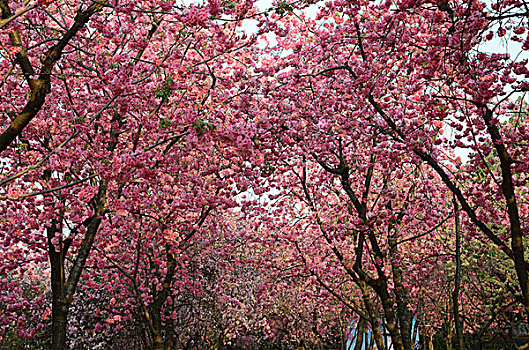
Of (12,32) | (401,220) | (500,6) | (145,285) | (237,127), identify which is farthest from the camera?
(145,285)

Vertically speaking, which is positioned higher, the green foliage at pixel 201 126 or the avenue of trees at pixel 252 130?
the avenue of trees at pixel 252 130

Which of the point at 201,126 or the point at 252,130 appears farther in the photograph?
the point at 252,130

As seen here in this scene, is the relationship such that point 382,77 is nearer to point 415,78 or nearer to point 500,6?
point 415,78

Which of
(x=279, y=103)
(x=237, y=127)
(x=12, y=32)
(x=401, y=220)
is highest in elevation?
(x=279, y=103)

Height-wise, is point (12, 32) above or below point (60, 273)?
above

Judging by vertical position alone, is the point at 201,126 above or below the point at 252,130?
below

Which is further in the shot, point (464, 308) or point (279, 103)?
point (464, 308)

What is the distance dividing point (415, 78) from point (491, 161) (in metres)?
2.88

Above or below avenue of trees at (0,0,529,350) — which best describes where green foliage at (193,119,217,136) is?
below

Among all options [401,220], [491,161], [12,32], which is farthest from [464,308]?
[12,32]

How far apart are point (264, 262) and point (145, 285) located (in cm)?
325

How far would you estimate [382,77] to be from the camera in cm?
685

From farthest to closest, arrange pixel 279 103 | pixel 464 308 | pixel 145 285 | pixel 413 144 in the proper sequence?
pixel 464 308
pixel 145 285
pixel 279 103
pixel 413 144

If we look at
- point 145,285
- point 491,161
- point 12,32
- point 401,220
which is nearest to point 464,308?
point 401,220
